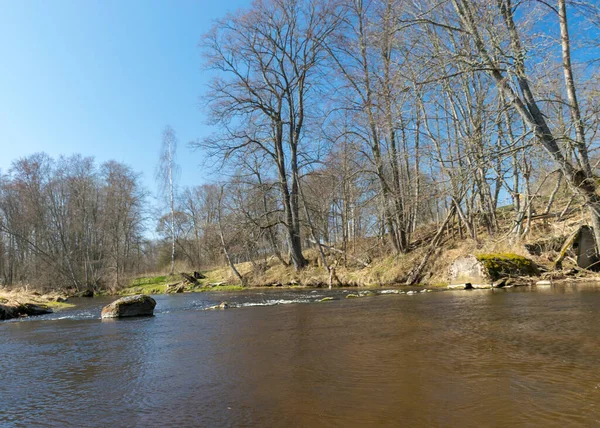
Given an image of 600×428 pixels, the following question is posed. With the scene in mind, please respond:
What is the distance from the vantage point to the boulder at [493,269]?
13.4 m

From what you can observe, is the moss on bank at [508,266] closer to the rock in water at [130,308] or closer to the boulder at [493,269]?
→ the boulder at [493,269]

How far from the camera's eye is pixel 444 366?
4281mm

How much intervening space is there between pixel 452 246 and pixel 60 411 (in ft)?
57.6

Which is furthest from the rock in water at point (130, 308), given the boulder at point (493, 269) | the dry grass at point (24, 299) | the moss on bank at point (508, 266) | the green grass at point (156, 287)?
the green grass at point (156, 287)

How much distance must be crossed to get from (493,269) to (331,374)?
11175mm

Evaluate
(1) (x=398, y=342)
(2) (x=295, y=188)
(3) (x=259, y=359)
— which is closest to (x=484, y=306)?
(1) (x=398, y=342)

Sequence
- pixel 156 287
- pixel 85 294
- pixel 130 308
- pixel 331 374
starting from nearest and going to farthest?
pixel 331 374 → pixel 130 308 → pixel 156 287 → pixel 85 294

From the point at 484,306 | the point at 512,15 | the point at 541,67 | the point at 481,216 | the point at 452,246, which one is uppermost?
the point at 512,15

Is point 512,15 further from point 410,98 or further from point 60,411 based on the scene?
point 60,411

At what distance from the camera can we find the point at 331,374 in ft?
14.1

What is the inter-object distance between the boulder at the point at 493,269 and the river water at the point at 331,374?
5382 millimetres

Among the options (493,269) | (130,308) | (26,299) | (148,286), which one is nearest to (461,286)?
(493,269)

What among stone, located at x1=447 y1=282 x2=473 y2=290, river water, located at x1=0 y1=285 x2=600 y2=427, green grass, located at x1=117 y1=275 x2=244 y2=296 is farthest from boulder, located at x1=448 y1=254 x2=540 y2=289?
green grass, located at x1=117 y1=275 x2=244 y2=296

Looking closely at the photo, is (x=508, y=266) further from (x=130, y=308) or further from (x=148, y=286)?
(x=148, y=286)
